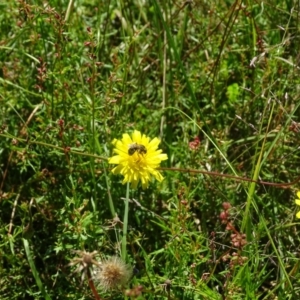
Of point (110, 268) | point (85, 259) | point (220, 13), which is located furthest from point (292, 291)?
point (220, 13)

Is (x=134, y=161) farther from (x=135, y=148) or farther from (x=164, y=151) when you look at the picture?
(x=164, y=151)

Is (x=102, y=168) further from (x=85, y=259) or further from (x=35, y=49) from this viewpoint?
(x=85, y=259)

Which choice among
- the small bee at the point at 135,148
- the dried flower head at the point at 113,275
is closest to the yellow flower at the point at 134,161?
the small bee at the point at 135,148

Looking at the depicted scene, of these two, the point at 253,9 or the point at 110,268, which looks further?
the point at 253,9

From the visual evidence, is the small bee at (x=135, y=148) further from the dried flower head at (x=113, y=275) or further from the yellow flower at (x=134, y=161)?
the dried flower head at (x=113, y=275)

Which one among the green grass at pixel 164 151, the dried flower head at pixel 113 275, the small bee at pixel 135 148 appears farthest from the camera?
the green grass at pixel 164 151

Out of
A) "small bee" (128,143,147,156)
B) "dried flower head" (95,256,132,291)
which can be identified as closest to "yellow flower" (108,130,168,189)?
"small bee" (128,143,147,156)

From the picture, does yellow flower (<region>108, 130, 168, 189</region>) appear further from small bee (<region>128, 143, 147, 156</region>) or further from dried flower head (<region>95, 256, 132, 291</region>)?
dried flower head (<region>95, 256, 132, 291</region>)

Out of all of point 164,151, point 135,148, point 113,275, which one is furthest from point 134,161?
point 164,151
